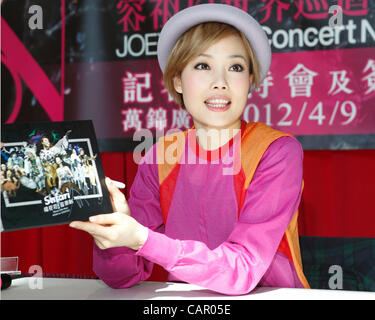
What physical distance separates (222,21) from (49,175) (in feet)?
2.41

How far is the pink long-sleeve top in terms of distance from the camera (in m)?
1.20

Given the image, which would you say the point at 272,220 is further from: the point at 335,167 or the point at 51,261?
the point at 51,261

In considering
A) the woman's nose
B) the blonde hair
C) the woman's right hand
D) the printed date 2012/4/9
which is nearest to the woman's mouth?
the woman's nose

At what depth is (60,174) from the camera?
3.53 ft

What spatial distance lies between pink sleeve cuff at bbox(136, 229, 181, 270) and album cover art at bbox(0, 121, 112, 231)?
4.9 inches

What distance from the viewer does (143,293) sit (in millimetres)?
1250

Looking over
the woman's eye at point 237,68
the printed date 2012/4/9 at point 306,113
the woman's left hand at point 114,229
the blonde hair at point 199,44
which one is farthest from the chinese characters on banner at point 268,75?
the woman's left hand at point 114,229

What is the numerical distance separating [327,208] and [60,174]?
1.73 m

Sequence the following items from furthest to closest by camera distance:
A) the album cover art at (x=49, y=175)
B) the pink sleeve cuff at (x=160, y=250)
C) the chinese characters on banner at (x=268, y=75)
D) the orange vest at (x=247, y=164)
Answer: the chinese characters on banner at (x=268, y=75) < the orange vest at (x=247, y=164) < the pink sleeve cuff at (x=160, y=250) < the album cover art at (x=49, y=175)

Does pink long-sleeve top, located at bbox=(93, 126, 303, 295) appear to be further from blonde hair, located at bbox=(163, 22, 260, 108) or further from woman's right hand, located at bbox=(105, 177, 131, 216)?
blonde hair, located at bbox=(163, 22, 260, 108)

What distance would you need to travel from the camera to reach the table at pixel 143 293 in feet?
3.84

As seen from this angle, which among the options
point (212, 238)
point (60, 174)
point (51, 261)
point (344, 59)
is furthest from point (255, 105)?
point (60, 174)

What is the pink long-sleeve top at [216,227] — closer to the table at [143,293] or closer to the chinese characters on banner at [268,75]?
the table at [143,293]

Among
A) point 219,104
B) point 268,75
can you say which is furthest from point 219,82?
point 268,75
